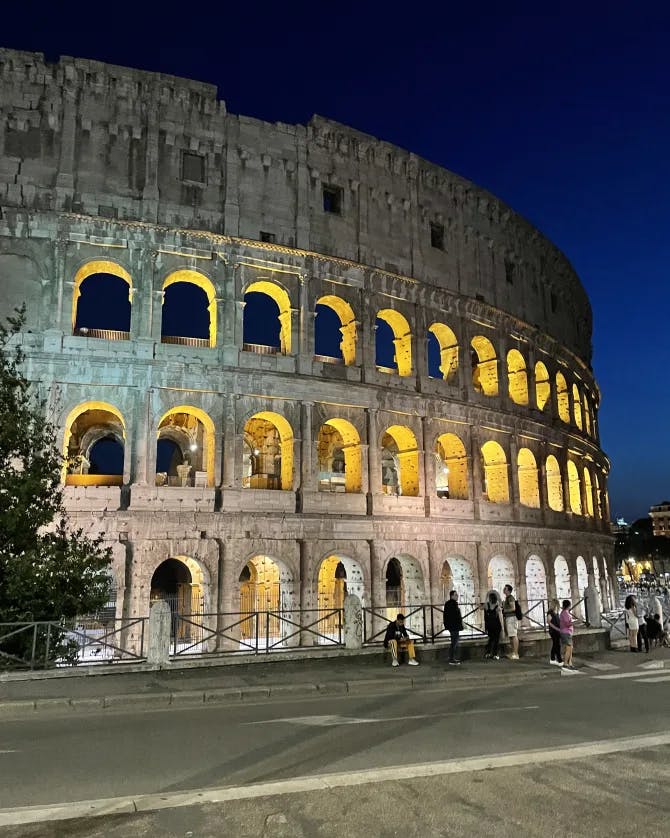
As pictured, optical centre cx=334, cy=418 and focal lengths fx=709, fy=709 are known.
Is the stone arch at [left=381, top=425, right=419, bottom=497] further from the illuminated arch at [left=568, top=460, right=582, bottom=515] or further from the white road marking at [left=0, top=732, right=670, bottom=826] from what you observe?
the white road marking at [left=0, top=732, right=670, bottom=826]

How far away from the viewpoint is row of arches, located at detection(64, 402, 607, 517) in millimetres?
23562

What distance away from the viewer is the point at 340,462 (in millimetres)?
33094

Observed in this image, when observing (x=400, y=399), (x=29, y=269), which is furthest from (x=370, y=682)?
(x=29, y=269)

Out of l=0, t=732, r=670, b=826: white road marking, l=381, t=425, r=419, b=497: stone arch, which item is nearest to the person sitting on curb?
l=0, t=732, r=670, b=826: white road marking

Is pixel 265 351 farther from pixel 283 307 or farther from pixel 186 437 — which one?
pixel 186 437

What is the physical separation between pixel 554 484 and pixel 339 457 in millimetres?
10178

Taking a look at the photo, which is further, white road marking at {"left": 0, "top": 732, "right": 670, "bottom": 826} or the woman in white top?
the woman in white top

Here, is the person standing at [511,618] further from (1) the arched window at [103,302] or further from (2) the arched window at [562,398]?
(1) the arched window at [103,302]

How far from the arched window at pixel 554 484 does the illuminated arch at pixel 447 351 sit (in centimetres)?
758

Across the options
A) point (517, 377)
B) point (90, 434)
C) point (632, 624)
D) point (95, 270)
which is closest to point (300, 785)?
point (632, 624)

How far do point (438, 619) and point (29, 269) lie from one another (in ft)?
58.2

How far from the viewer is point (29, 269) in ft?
71.5

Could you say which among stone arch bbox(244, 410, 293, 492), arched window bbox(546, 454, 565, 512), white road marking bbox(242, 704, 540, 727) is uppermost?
stone arch bbox(244, 410, 293, 492)

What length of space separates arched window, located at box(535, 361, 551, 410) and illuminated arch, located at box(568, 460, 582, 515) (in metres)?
3.71
